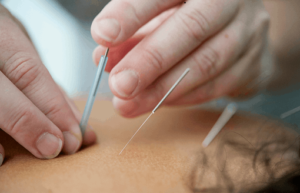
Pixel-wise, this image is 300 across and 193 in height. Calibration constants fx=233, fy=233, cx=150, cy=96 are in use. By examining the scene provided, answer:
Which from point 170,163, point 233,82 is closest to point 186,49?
point 233,82

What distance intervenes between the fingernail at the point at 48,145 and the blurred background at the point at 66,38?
0.53 m

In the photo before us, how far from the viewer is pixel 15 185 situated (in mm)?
357

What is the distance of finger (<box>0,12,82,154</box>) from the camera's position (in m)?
0.48

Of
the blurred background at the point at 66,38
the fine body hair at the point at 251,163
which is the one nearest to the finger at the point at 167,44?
the fine body hair at the point at 251,163

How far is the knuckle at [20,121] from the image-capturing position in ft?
1.44

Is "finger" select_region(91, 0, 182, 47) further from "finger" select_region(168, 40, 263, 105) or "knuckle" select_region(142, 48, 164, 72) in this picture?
"finger" select_region(168, 40, 263, 105)

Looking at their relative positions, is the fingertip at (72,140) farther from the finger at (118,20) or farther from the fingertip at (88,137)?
the finger at (118,20)

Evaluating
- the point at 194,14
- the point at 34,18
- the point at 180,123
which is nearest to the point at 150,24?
the point at 194,14

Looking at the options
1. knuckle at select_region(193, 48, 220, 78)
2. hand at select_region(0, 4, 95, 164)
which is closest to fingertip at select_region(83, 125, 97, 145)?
hand at select_region(0, 4, 95, 164)

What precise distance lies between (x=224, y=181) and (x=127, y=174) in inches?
6.0

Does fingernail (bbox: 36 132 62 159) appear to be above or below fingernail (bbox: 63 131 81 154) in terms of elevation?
above

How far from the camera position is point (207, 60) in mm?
617

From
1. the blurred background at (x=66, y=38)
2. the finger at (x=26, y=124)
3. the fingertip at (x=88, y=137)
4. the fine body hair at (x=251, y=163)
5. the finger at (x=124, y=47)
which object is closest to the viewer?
the fine body hair at (x=251, y=163)

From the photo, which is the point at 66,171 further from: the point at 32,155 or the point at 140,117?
the point at 140,117
